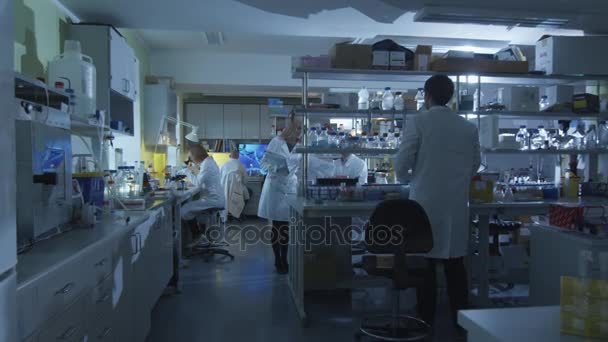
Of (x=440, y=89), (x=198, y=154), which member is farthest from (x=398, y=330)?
(x=198, y=154)

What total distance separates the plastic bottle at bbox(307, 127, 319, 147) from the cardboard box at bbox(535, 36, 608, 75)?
1913 mm

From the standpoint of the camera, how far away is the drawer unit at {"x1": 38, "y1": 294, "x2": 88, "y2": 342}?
1.07 metres

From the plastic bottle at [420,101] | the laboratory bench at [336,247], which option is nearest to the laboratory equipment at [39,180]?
the laboratory bench at [336,247]

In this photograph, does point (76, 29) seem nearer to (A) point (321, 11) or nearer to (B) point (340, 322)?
(A) point (321, 11)

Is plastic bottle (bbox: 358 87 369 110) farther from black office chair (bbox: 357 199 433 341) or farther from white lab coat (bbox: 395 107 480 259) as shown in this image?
Result: black office chair (bbox: 357 199 433 341)

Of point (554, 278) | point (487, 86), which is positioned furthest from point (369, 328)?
point (487, 86)

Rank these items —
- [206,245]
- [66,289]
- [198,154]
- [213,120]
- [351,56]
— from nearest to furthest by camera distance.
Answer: [66,289] < [351,56] < [206,245] < [198,154] < [213,120]

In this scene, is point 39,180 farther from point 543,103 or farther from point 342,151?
point 543,103

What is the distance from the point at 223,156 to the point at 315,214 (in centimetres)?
560

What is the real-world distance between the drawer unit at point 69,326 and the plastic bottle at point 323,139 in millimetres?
1904

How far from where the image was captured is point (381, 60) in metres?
2.94

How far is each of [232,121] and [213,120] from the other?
370 mm

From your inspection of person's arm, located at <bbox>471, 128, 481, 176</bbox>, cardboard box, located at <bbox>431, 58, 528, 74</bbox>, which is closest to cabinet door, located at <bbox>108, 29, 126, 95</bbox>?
cardboard box, located at <bbox>431, 58, 528, 74</bbox>

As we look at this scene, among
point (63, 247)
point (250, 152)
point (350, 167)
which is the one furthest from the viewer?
point (250, 152)
